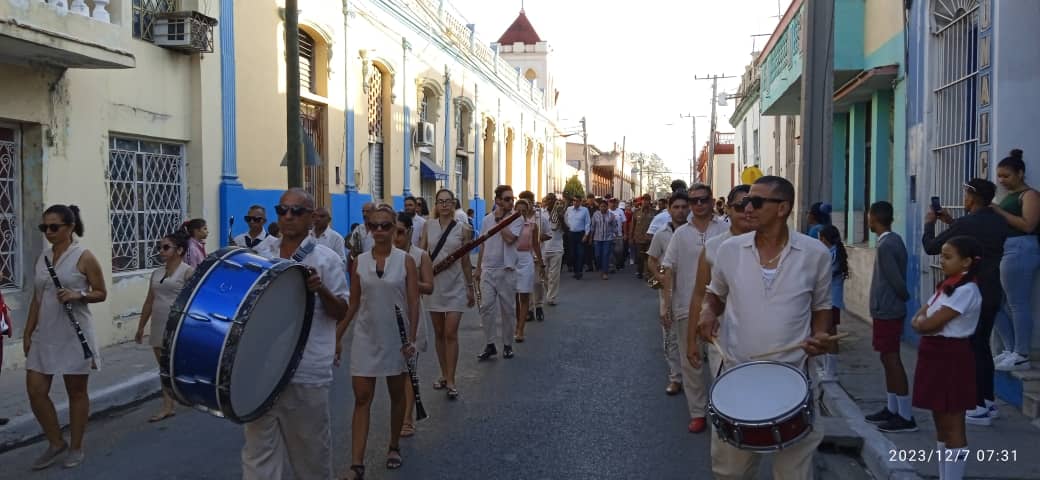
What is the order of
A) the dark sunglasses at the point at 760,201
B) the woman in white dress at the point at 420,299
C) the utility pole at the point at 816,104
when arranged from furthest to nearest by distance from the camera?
the utility pole at the point at 816,104, the woman in white dress at the point at 420,299, the dark sunglasses at the point at 760,201

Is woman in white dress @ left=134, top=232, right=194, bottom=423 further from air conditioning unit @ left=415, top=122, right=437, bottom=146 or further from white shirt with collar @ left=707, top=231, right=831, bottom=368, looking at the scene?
air conditioning unit @ left=415, top=122, right=437, bottom=146

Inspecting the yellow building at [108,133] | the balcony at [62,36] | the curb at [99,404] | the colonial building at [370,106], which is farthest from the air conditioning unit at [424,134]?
the curb at [99,404]

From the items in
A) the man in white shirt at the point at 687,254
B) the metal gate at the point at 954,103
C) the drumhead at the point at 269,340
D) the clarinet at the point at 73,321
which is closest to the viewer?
the drumhead at the point at 269,340

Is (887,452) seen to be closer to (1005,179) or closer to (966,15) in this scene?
(1005,179)

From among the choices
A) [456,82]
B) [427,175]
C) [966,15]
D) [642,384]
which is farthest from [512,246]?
[456,82]

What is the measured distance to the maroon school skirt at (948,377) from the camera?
16.2ft

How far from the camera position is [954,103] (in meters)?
8.98

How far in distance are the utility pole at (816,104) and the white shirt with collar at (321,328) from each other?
654 centimetres

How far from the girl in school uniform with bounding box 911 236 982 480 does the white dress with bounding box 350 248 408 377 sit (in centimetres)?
315

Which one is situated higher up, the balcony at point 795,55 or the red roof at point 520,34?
the red roof at point 520,34

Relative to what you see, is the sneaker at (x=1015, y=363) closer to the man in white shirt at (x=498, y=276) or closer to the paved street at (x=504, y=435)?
the paved street at (x=504, y=435)

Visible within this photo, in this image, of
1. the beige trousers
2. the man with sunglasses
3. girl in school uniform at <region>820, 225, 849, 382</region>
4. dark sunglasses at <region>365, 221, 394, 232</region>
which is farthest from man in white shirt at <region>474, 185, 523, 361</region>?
the beige trousers

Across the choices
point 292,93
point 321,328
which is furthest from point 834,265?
point 292,93

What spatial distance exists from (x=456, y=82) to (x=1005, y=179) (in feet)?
67.5
